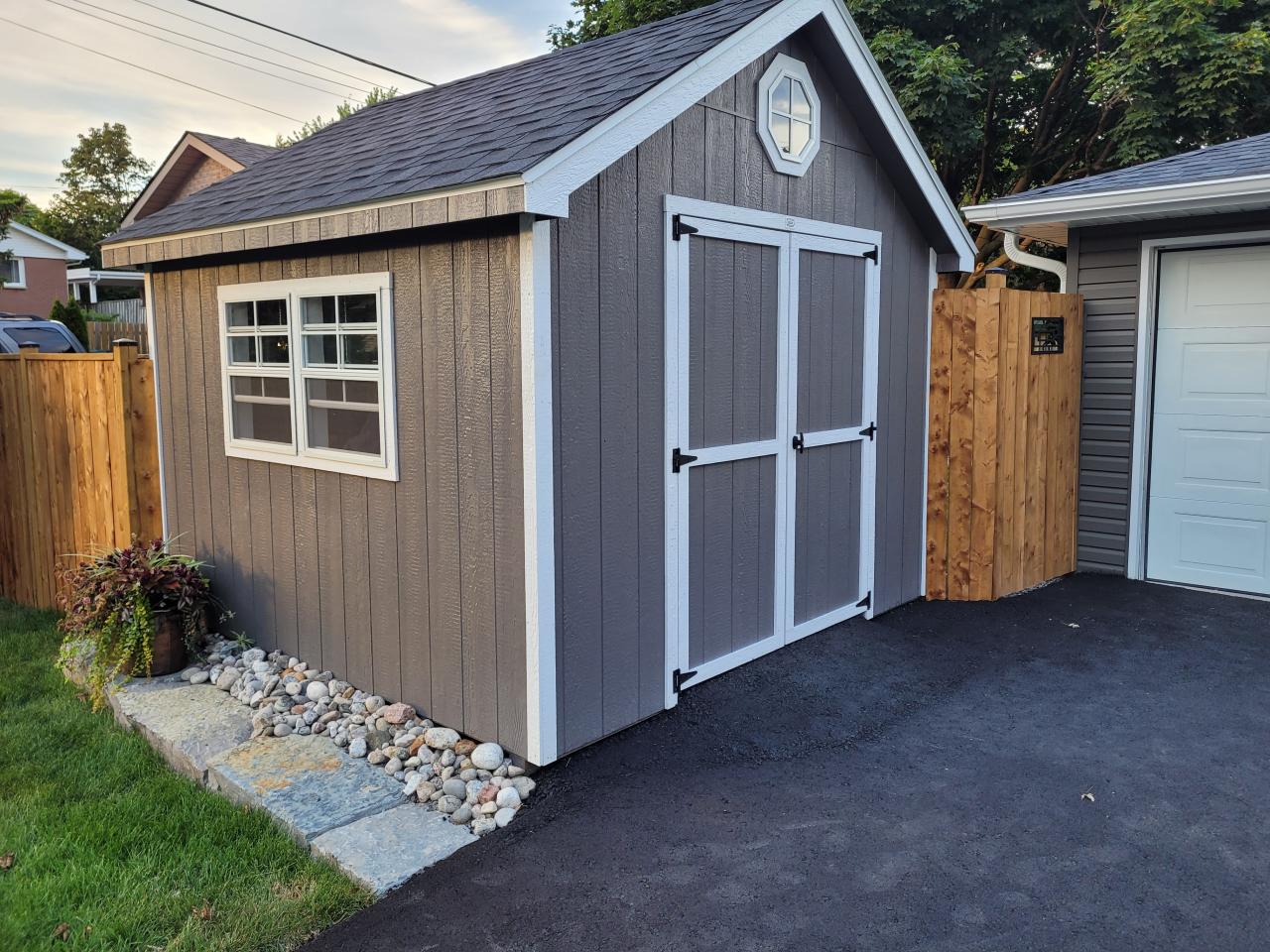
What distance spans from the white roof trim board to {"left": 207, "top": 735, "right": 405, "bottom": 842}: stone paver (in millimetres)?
1993

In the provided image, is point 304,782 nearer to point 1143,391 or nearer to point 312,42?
point 1143,391

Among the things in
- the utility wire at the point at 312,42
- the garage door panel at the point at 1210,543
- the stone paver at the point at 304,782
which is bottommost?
the stone paver at the point at 304,782

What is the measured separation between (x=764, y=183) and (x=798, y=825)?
2640mm

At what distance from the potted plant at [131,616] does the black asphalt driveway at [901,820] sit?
2.07 metres

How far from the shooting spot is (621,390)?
349 cm

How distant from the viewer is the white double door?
12.5 ft

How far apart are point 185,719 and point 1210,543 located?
217 inches

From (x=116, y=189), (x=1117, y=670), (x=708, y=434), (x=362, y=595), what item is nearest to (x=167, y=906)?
(x=362, y=595)

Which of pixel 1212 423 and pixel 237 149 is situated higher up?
pixel 237 149

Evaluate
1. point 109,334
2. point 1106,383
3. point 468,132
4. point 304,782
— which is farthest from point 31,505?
point 109,334

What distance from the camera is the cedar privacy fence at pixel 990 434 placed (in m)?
5.22

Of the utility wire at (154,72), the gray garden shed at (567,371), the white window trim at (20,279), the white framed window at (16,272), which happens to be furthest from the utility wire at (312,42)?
the white framed window at (16,272)

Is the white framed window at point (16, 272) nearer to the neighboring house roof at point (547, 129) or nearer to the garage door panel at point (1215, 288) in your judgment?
the neighboring house roof at point (547, 129)

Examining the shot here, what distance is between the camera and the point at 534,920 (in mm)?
2510
